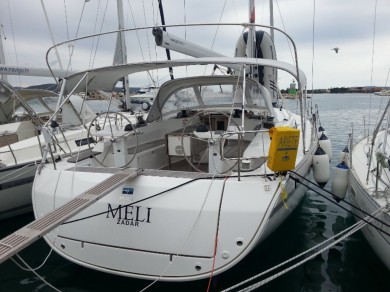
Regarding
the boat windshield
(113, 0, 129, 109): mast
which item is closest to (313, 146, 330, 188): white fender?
the boat windshield

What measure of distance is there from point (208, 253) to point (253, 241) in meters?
0.45

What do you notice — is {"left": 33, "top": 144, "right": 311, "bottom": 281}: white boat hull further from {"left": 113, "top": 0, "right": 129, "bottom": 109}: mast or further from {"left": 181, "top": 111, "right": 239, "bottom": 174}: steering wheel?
{"left": 113, "top": 0, "right": 129, "bottom": 109}: mast

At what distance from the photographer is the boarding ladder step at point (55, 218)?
2.71 metres

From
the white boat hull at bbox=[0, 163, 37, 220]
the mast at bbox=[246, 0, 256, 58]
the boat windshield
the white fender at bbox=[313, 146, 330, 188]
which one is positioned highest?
the mast at bbox=[246, 0, 256, 58]

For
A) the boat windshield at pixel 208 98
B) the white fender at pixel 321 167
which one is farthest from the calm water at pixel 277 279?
the boat windshield at pixel 208 98

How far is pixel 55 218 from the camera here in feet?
10.3

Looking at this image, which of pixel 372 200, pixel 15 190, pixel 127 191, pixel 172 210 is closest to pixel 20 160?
pixel 15 190

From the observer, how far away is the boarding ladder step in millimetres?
2705

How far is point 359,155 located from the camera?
22.4 ft

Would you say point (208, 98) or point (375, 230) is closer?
point (375, 230)

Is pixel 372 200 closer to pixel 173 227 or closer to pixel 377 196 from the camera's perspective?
pixel 377 196

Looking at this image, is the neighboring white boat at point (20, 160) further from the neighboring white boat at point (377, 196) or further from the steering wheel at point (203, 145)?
the neighboring white boat at point (377, 196)

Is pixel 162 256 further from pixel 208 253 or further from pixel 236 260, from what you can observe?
pixel 236 260

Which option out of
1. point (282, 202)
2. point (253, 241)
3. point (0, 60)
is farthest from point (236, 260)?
point (0, 60)
